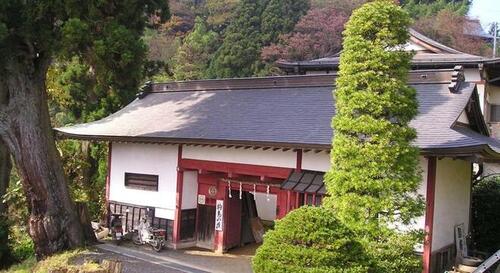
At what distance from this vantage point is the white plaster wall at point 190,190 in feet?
49.3

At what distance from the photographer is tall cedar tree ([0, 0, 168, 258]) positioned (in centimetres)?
1220

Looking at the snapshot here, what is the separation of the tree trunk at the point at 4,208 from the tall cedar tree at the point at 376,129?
35.9 feet

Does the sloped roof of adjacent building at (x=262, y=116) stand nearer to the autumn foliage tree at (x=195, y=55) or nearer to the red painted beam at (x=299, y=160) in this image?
the red painted beam at (x=299, y=160)

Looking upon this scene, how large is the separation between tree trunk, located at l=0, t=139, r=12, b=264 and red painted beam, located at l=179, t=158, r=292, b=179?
230 inches

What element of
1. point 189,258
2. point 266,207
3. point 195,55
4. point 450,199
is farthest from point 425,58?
point 195,55

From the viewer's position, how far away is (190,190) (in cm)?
1520

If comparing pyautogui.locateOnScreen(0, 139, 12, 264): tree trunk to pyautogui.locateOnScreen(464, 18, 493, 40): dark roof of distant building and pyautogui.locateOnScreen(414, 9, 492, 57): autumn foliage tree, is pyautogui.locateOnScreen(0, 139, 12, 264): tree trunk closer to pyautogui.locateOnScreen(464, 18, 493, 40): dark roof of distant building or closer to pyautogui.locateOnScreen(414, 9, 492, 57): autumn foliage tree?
pyautogui.locateOnScreen(414, 9, 492, 57): autumn foliage tree

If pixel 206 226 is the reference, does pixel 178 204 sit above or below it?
above

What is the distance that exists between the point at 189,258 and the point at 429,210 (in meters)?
6.62

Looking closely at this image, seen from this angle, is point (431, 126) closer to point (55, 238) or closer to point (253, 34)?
point (55, 238)

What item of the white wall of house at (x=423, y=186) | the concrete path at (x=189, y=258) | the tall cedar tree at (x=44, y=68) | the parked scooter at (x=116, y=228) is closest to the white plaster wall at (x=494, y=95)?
the white wall of house at (x=423, y=186)

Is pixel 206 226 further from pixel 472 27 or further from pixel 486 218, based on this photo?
pixel 472 27

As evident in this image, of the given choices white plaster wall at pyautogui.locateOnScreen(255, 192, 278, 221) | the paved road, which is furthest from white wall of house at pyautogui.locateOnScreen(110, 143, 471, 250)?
white plaster wall at pyautogui.locateOnScreen(255, 192, 278, 221)

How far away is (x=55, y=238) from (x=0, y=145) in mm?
4187
